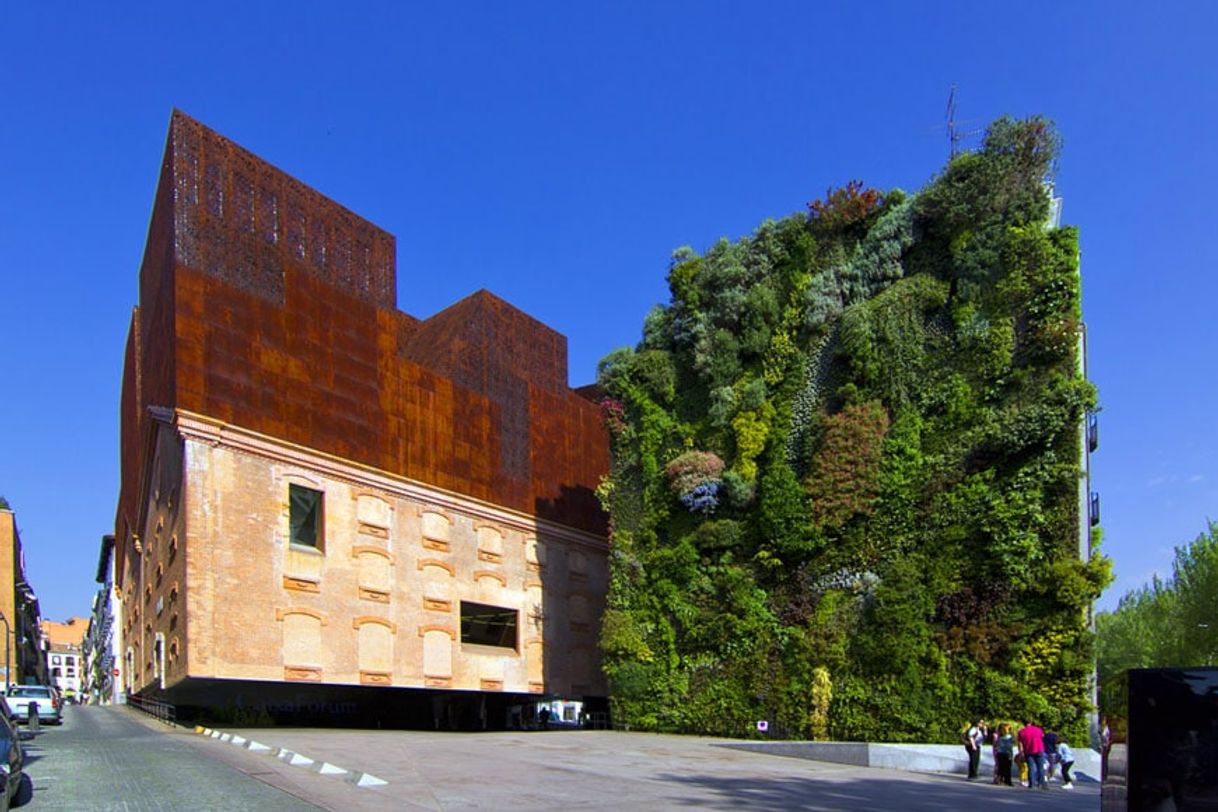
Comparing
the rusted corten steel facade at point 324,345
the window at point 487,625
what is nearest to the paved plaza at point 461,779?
the rusted corten steel facade at point 324,345

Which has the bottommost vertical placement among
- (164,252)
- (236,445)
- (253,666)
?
(253,666)

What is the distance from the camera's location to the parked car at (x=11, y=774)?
1091 cm

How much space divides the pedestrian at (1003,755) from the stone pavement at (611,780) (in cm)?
83

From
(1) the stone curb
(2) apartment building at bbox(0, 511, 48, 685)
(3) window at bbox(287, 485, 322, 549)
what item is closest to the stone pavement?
(1) the stone curb

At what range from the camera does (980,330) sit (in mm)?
27797

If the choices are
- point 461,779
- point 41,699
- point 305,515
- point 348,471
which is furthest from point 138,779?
point 41,699

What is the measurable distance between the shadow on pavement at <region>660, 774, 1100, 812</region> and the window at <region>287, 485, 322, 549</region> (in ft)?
53.8

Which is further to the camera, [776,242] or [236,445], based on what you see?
[776,242]

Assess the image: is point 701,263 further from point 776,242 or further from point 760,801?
point 760,801

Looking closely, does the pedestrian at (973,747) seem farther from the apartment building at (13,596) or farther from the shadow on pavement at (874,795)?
the apartment building at (13,596)

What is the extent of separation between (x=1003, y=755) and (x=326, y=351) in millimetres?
23400

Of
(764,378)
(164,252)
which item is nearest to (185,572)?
(164,252)

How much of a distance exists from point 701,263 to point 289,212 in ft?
45.3

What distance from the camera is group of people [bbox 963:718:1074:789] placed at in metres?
22.2
